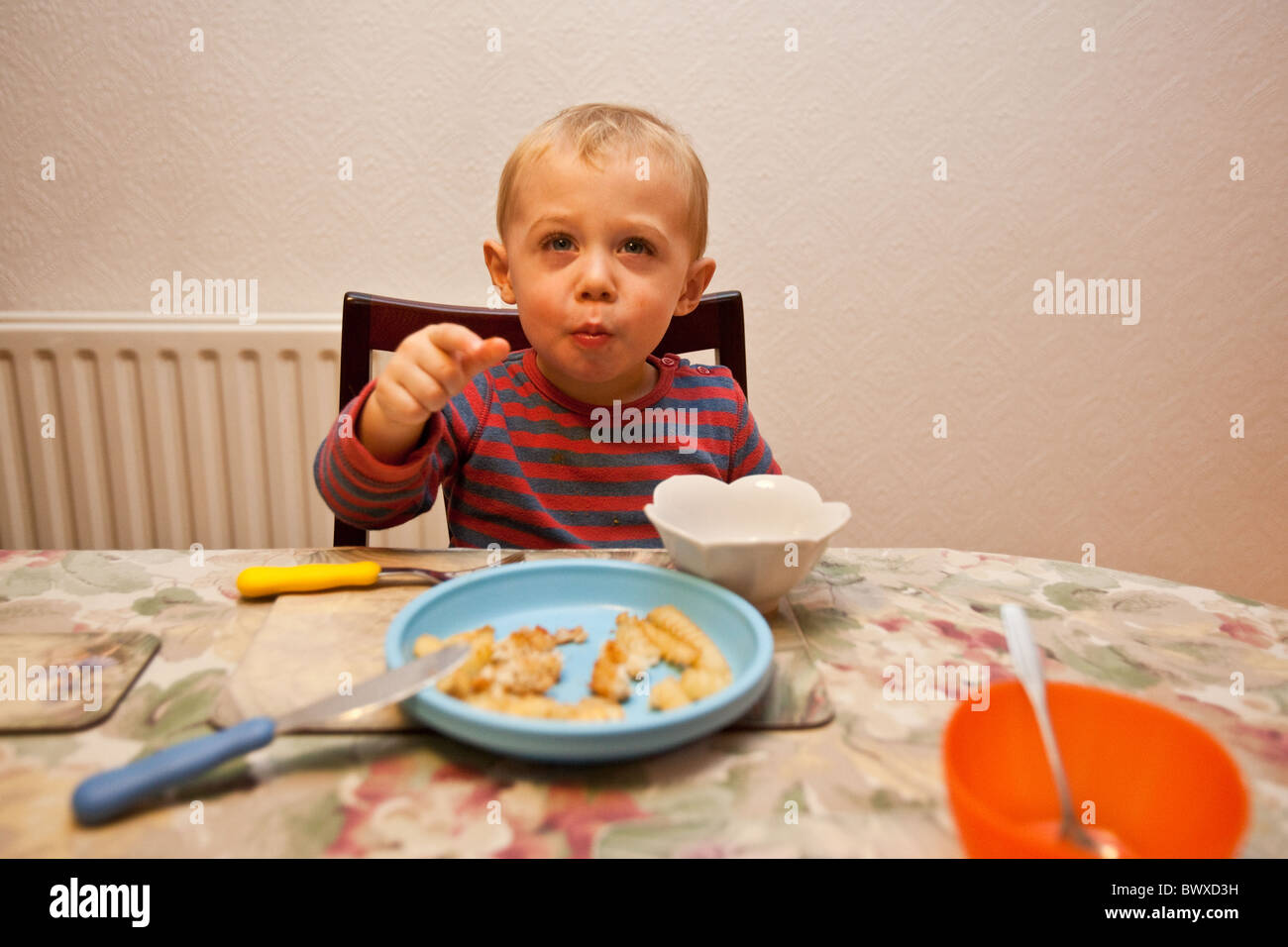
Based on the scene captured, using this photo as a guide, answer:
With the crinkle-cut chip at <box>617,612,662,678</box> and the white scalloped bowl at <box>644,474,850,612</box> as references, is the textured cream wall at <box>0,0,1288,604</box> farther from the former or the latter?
the crinkle-cut chip at <box>617,612,662,678</box>

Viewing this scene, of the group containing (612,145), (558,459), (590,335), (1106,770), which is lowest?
(1106,770)

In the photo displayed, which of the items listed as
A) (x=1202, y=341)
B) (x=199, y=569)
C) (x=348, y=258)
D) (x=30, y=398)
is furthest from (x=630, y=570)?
(x=1202, y=341)

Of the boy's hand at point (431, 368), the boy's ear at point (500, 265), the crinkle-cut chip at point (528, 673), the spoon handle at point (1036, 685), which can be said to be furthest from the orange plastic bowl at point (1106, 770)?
the boy's ear at point (500, 265)

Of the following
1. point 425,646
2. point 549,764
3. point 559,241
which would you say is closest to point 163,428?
point 559,241

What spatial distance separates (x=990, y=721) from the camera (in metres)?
0.37

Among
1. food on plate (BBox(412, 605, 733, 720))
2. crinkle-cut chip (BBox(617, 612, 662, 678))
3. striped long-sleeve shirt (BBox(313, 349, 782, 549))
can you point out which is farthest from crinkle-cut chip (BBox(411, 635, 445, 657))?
striped long-sleeve shirt (BBox(313, 349, 782, 549))

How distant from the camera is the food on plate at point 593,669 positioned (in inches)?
16.3

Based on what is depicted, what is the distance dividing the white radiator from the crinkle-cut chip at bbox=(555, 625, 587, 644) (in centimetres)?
97

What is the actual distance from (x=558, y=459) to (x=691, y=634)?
1.37ft

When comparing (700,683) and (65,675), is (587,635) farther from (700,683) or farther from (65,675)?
(65,675)

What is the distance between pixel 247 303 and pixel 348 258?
188mm

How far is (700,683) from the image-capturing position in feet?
1.41

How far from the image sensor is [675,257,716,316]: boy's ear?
2.90 feet
